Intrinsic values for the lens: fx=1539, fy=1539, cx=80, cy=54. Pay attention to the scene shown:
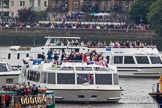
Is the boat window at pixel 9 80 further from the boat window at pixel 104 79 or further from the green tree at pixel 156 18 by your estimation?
the green tree at pixel 156 18

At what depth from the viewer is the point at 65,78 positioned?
6831cm

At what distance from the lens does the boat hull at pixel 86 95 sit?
2677 inches

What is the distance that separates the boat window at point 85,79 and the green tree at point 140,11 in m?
89.8

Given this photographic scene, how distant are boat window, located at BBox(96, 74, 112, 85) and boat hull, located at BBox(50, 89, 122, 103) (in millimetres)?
439

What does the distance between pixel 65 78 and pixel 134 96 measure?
17.4ft

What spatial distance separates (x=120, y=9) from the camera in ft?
596

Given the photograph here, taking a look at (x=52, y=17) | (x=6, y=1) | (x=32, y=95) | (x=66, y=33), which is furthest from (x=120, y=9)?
(x=32, y=95)

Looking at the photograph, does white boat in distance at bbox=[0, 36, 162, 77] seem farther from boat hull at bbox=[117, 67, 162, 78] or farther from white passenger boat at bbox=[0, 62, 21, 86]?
white passenger boat at bbox=[0, 62, 21, 86]

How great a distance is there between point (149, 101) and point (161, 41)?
231 ft

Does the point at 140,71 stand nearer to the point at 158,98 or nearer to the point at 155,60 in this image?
the point at 155,60

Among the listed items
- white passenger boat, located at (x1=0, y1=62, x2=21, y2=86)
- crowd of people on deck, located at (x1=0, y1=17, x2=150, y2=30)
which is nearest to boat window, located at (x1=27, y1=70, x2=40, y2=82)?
white passenger boat, located at (x1=0, y1=62, x2=21, y2=86)

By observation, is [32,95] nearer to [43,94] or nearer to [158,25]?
[43,94]

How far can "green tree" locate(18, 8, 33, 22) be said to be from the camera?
569ft

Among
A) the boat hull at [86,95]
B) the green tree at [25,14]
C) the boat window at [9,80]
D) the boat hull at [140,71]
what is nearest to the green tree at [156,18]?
the green tree at [25,14]
